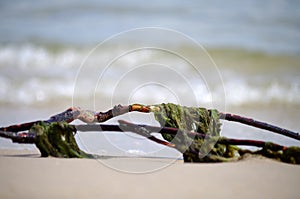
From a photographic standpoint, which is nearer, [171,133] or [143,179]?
[143,179]

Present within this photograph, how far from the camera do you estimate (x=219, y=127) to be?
4.91 m

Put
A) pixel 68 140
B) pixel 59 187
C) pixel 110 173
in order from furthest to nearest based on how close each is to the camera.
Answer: pixel 68 140 → pixel 110 173 → pixel 59 187

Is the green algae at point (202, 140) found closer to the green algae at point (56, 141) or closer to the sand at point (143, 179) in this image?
the sand at point (143, 179)

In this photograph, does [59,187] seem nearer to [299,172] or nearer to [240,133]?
[299,172]

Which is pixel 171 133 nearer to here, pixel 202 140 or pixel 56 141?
pixel 202 140

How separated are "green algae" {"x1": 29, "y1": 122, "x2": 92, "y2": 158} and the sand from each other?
16 centimetres

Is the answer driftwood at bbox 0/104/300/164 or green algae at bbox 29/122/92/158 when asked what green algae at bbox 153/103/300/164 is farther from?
green algae at bbox 29/122/92/158

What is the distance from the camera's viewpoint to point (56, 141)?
4598 millimetres

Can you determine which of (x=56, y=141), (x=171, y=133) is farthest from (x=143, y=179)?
(x=56, y=141)

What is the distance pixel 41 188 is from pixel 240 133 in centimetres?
291

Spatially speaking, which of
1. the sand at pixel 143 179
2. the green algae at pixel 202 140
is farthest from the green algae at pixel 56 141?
the green algae at pixel 202 140

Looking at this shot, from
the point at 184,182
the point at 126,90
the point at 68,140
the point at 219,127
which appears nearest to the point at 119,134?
the point at 68,140

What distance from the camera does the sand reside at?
3678 millimetres

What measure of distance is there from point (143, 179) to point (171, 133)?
0.86 metres
